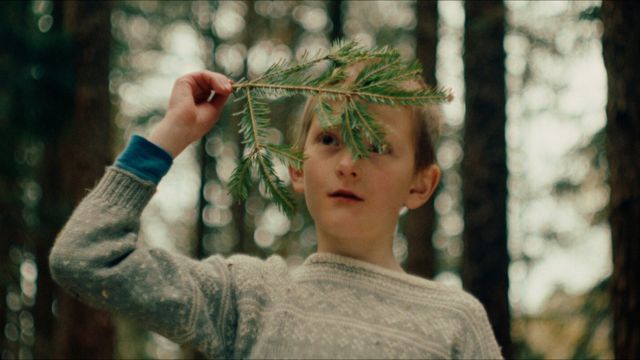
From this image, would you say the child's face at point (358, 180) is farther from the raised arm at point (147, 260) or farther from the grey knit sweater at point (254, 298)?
the raised arm at point (147, 260)

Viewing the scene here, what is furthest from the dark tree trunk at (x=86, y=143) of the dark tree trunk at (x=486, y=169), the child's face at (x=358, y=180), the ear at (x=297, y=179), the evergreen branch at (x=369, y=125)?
the evergreen branch at (x=369, y=125)

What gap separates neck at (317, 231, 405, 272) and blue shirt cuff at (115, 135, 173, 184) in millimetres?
665

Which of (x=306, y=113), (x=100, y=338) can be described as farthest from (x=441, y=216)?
(x=306, y=113)

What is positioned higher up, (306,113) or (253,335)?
(306,113)

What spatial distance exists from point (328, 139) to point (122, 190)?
0.72m

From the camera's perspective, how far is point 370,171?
9.05 feet

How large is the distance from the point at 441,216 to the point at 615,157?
11.5m

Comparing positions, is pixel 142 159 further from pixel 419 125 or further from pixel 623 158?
pixel 623 158

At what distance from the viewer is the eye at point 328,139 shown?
2.76 m

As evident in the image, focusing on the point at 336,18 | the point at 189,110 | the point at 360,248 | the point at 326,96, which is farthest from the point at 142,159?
the point at 336,18

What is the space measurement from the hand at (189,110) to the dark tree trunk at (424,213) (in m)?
6.68

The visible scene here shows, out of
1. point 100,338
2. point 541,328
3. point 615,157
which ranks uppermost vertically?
point 615,157

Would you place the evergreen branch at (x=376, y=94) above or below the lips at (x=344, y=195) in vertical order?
above

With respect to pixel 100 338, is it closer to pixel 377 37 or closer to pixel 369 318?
pixel 369 318
